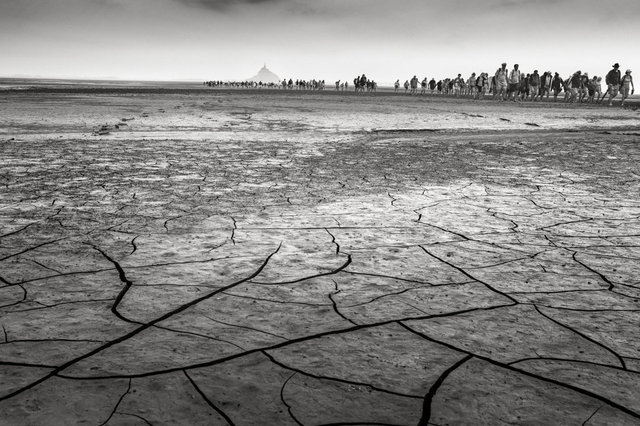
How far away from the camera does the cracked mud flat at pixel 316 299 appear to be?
138cm

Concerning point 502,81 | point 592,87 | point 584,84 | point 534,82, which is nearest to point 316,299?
point 502,81

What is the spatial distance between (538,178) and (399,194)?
1.65 m

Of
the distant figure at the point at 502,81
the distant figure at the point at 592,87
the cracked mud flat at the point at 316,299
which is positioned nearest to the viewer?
the cracked mud flat at the point at 316,299

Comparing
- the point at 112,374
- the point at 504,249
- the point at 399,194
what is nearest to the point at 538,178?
the point at 399,194

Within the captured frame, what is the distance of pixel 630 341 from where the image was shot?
1.72 metres

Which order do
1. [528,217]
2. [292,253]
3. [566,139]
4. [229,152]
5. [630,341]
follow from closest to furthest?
[630,341] → [292,253] → [528,217] → [229,152] → [566,139]

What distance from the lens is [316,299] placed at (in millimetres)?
2045

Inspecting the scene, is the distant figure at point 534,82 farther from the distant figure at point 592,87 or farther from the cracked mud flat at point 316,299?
the cracked mud flat at point 316,299

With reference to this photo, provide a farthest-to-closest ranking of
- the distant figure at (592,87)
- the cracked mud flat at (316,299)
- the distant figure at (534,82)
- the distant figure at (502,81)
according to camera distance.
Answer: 1. the distant figure at (534,82)
2. the distant figure at (592,87)
3. the distant figure at (502,81)
4. the cracked mud flat at (316,299)

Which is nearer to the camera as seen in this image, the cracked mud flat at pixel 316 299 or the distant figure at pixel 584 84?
the cracked mud flat at pixel 316 299

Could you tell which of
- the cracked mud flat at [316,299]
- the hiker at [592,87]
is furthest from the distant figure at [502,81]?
the cracked mud flat at [316,299]

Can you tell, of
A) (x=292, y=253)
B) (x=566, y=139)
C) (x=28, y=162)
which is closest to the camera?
(x=292, y=253)

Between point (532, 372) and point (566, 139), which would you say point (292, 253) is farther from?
point (566, 139)

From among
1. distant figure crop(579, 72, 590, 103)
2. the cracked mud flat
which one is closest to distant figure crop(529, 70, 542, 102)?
distant figure crop(579, 72, 590, 103)
